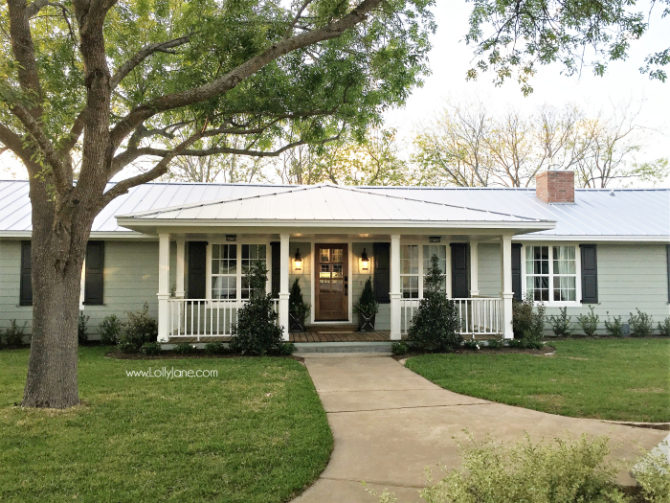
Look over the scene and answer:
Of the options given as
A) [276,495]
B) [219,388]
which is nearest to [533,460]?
[276,495]

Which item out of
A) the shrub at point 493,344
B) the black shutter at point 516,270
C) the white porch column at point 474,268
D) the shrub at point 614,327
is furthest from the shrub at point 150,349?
the shrub at point 614,327

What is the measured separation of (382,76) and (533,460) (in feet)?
19.4

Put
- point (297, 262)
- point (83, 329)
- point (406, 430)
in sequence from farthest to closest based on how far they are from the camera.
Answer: point (297, 262) < point (83, 329) < point (406, 430)

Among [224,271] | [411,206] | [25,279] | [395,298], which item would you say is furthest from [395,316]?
[25,279]

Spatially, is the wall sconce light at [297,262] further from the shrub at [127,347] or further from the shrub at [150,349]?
the shrub at [127,347]

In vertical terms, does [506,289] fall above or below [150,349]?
above

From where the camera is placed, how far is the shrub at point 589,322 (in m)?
11.4

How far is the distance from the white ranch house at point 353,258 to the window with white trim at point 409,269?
0.03 m

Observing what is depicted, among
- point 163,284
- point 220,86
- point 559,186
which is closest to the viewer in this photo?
point 220,86

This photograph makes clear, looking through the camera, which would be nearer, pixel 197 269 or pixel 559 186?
pixel 197 269

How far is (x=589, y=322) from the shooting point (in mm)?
11484

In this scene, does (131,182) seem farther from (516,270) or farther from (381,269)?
(516,270)

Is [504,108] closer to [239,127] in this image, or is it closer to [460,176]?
[460,176]

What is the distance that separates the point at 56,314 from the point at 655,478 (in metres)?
5.81
